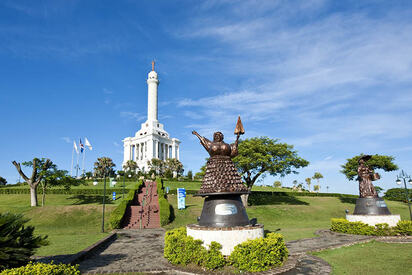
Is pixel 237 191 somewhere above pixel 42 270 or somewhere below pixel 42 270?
above

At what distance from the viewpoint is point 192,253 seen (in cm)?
945

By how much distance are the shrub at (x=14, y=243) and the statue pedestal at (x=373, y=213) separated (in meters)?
18.6

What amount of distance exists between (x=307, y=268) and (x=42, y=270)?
8.57 metres

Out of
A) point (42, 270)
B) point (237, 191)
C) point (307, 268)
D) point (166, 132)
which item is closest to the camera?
point (42, 270)

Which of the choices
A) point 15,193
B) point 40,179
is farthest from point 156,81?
point 40,179

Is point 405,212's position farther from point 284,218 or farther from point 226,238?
point 226,238

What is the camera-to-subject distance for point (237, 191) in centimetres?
1048

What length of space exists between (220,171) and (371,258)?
737 centimetres

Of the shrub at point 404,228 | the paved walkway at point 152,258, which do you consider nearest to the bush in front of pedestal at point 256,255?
the paved walkway at point 152,258

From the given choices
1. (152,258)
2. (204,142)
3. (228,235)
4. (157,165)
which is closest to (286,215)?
(152,258)

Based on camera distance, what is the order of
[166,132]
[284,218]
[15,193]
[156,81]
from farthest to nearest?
[166,132], [156,81], [15,193], [284,218]

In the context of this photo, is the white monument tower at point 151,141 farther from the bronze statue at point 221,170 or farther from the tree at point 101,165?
the bronze statue at point 221,170

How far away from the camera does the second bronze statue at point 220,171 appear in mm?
10547

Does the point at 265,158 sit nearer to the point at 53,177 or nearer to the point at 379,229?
the point at 379,229
